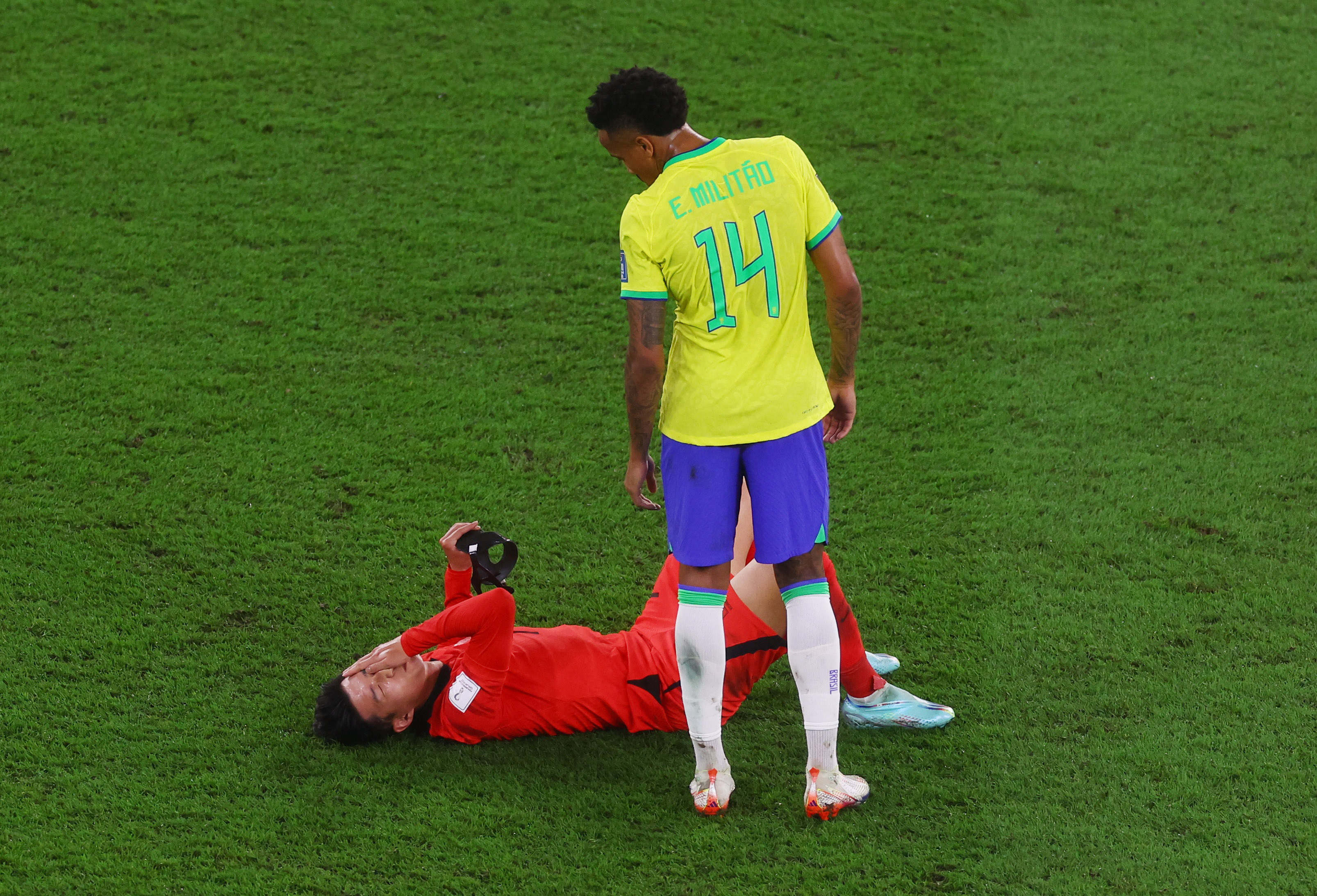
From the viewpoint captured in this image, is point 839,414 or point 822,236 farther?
point 839,414

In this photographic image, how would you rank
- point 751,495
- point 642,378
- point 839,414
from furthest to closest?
1. point 839,414
2. point 751,495
3. point 642,378

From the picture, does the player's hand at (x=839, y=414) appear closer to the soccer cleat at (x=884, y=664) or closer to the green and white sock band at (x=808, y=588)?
the green and white sock band at (x=808, y=588)

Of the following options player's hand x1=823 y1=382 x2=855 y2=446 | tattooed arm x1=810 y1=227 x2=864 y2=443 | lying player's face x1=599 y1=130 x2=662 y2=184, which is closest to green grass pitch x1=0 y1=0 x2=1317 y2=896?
player's hand x1=823 y1=382 x2=855 y2=446

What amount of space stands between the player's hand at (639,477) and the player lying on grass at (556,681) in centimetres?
44

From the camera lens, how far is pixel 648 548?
4379mm

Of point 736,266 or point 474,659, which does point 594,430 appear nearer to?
point 474,659

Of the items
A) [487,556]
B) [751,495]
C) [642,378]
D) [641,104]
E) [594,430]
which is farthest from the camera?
[594,430]

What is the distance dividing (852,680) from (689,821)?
61cm

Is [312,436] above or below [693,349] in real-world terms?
below

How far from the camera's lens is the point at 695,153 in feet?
9.69

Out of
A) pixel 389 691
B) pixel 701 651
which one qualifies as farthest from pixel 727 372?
pixel 389 691

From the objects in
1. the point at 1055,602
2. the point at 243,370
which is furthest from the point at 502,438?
the point at 1055,602

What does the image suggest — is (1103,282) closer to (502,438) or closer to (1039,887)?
(502,438)

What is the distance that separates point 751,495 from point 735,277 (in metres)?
0.55
